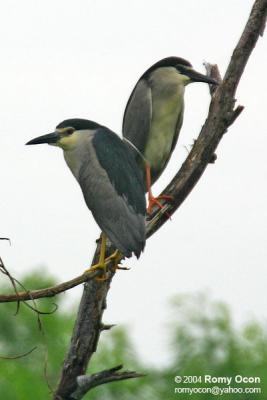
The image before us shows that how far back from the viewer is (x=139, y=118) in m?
7.25

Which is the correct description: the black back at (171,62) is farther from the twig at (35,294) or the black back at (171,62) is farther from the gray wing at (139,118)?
the twig at (35,294)

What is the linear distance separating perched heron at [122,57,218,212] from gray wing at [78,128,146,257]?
5.23ft

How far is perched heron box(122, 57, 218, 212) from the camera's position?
7.10 m

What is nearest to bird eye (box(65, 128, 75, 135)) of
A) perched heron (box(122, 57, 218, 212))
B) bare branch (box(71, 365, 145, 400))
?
bare branch (box(71, 365, 145, 400))

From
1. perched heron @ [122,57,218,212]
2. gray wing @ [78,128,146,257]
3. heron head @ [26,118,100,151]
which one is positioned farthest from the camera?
perched heron @ [122,57,218,212]

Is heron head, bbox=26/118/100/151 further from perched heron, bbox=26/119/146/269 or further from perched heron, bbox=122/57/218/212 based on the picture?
A: perched heron, bbox=122/57/218/212

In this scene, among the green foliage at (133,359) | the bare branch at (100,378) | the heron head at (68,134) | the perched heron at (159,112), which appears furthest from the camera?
the green foliage at (133,359)

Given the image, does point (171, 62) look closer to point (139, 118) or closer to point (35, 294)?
point (139, 118)

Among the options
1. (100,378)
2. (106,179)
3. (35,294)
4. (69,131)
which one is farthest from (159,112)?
(35,294)

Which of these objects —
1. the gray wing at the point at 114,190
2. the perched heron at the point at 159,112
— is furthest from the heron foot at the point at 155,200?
the perched heron at the point at 159,112

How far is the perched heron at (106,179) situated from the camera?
5.13 m

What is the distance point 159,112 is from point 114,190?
2020mm

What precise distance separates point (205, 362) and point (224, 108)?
10683 millimetres

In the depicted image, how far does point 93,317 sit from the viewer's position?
18.1 ft
